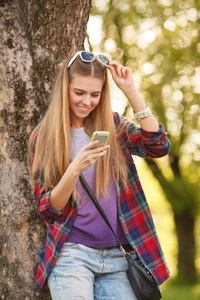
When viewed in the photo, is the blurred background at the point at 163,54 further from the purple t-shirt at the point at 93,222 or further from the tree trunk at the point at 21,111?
the purple t-shirt at the point at 93,222

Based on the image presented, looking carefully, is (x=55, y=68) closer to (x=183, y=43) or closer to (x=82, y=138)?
(x=82, y=138)

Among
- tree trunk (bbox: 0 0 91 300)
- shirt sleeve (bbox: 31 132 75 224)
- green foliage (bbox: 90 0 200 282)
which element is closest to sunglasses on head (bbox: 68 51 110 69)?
tree trunk (bbox: 0 0 91 300)

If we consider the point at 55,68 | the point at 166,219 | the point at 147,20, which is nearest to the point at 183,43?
the point at 147,20

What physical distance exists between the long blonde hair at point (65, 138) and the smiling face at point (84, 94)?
35mm

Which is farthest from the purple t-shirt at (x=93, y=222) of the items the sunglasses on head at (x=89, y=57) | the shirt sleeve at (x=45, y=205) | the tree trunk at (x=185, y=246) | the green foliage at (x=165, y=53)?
the tree trunk at (x=185, y=246)

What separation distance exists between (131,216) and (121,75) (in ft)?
3.24

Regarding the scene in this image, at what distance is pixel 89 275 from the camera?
2.71m

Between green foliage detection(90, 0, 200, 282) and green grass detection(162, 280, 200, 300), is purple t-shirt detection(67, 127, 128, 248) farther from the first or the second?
green grass detection(162, 280, 200, 300)

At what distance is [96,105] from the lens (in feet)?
9.62

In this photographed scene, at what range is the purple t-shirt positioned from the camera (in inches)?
109

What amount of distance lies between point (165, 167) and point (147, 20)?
4384mm

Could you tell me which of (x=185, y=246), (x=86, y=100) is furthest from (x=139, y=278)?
(x=185, y=246)

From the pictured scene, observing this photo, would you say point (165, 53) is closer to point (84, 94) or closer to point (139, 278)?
point (84, 94)

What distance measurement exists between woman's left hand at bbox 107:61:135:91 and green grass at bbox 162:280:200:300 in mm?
9858
